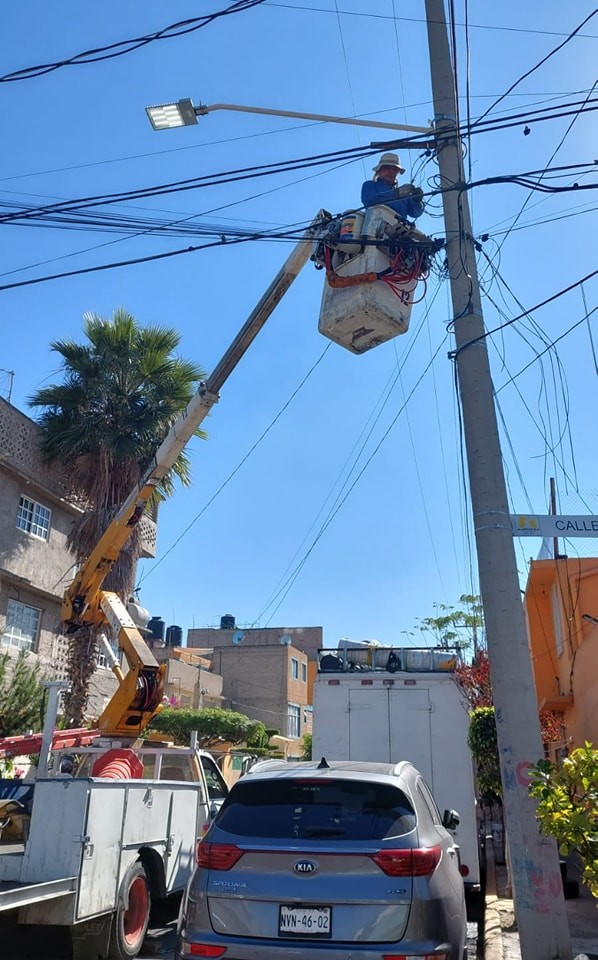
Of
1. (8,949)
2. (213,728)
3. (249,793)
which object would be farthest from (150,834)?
(213,728)

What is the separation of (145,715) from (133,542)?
7102mm

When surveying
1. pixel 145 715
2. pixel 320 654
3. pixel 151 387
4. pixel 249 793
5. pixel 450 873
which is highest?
pixel 151 387

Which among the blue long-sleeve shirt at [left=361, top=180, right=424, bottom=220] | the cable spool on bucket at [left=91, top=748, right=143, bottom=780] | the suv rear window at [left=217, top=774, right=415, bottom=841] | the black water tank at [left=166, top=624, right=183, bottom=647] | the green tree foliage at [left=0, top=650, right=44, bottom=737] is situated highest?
the black water tank at [left=166, top=624, right=183, bottom=647]

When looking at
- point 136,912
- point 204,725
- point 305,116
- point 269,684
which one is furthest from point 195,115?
point 269,684

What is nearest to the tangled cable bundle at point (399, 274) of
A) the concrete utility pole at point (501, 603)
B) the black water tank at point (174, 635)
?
the concrete utility pole at point (501, 603)

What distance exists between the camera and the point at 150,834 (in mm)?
7703

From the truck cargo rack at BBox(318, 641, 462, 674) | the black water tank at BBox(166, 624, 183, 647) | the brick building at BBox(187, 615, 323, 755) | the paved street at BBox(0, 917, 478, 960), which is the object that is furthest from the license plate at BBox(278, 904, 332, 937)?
the black water tank at BBox(166, 624, 183, 647)

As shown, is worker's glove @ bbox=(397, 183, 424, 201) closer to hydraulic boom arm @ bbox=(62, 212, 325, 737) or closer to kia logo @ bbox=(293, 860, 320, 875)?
hydraulic boom arm @ bbox=(62, 212, 325, 737)

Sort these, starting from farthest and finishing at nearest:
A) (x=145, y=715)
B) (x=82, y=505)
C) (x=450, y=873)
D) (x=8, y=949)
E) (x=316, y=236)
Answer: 1. (x=82, y=505)
2. (x=145, y=715)
3. (x=316, y=236)
4. (x=8, y=949)
5. (x=450, y=873)

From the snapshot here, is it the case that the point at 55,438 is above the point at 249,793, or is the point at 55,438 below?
above

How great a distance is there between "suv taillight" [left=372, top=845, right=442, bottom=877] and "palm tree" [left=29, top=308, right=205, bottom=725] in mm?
14519

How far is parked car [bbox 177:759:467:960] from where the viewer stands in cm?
438

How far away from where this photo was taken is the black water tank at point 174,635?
185ft

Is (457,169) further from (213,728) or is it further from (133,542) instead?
(213,728)
